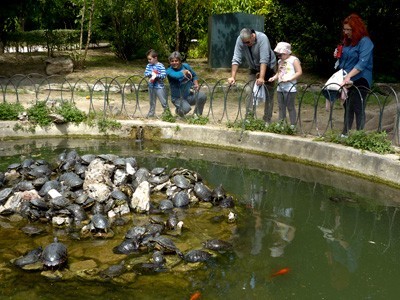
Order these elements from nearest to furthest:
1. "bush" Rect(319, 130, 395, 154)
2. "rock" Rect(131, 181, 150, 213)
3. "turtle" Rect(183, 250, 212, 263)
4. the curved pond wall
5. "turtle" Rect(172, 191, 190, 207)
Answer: "turtle" Rect(183, 250, 212, 263) → "rock" Rect(131, 181, 150, 213) → "turtle" Rect(172, 191, 190, 207) → the curved pond wall → "bush" Rect(319, 130, 395, 154)

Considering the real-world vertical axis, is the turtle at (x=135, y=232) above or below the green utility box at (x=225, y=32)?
below

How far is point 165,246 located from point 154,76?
466 centimetres

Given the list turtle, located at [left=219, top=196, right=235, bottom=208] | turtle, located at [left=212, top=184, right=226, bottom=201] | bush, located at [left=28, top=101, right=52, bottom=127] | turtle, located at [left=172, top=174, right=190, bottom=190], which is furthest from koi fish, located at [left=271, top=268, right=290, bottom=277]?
bush, located at [left=28, top=101, right=52, bottom=127]

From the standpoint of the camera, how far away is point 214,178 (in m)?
7.01

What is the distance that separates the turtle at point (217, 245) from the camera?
4769 millimetres

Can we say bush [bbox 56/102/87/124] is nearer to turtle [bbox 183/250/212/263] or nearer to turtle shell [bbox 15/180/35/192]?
turtle shell [bbox 15/180/35/192]

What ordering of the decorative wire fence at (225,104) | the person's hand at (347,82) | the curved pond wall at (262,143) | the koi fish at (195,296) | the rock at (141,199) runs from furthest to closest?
the decorative wire fence at (225,104)
the person's hand at (347,82)
the curved pond wall at (262,143)
the rock at (141,199)
the koi fish at (195,296)

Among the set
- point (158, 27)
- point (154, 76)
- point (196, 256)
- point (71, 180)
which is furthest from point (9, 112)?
point (158, 27)

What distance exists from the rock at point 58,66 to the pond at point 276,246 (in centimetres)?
733

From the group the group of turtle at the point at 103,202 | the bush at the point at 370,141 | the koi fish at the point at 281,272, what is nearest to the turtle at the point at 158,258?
the group of turtle at the point at 103,202

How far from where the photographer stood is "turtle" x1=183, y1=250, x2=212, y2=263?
14.8ft

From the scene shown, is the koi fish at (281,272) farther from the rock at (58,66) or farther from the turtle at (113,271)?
the rock at (58,66)

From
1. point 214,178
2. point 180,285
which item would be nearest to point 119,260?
point 180,285

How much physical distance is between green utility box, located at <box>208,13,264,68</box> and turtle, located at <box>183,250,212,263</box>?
11.8 metres
